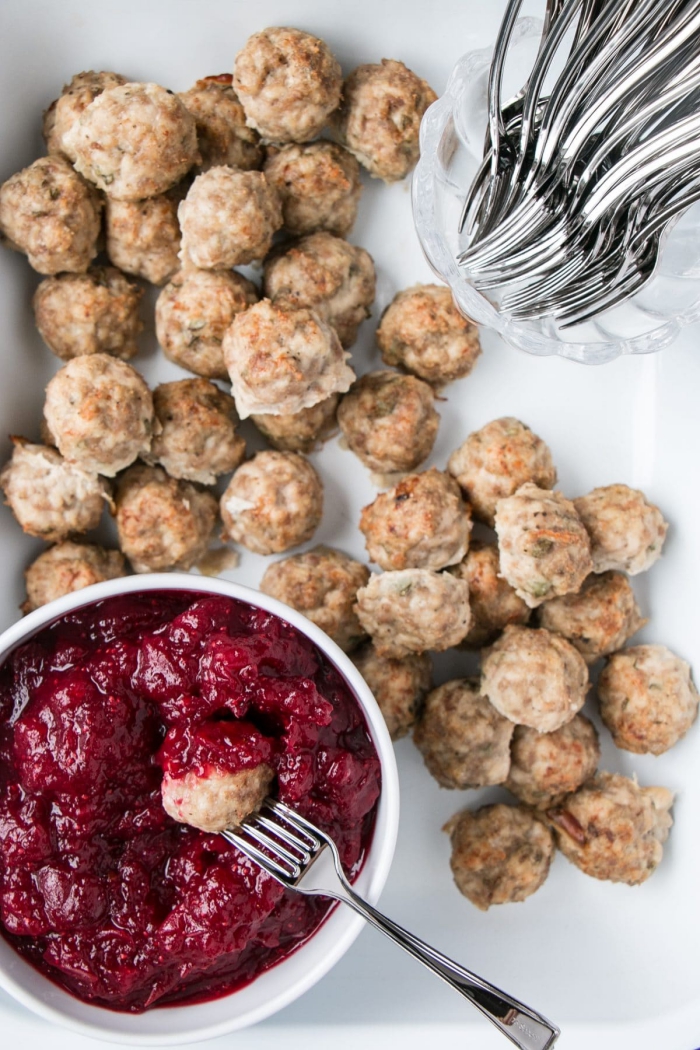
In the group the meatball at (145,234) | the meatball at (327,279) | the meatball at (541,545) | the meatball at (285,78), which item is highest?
the meatball at (285,78)

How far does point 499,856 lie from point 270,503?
1085mm

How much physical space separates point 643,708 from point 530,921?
68 cm

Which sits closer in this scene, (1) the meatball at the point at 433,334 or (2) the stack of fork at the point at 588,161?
(2) the stack of fork at the point at 588,161

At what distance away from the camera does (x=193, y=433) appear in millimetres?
2432

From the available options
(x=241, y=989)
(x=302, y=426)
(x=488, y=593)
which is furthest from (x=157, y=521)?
(x=241, y=989)

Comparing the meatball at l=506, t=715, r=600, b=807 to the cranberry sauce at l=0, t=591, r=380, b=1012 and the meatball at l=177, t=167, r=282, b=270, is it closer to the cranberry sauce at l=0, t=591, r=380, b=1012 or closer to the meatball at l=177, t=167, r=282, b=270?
the cranberry sauce at l=0, t=591, r=380, b=1012

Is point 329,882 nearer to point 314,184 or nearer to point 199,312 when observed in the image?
point 199,312

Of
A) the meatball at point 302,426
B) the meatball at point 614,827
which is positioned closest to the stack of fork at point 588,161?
the meatball at point 302,426

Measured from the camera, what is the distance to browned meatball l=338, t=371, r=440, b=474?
97.5 inches

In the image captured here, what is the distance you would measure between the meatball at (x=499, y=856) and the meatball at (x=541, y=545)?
1.96 feet

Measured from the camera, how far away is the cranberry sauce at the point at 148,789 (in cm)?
186

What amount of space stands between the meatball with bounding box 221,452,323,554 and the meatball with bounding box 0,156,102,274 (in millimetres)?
700

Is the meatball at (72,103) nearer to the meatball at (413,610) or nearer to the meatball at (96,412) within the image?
the meatball at (96,412)

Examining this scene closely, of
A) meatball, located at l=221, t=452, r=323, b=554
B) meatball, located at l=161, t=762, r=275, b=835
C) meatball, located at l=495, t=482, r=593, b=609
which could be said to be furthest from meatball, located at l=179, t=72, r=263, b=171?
meatball, located at l=161, t=762, r=275, b=835
